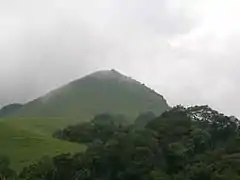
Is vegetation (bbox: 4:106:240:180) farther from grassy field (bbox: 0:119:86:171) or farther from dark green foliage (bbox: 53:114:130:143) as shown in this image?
dark green foliage (bbox: 53:114:130:143)

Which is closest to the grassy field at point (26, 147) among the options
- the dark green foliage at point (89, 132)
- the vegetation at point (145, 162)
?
the dark green foliage at point (89, 132)

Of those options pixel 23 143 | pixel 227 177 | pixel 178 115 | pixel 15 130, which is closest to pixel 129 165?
pixel 227 177

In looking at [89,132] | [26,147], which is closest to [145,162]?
[26,147]

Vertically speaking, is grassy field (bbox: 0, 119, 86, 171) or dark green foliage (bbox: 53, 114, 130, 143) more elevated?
dark green foliage (bbox: 53, 114, 130, 143)

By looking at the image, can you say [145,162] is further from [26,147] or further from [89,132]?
[89,132]

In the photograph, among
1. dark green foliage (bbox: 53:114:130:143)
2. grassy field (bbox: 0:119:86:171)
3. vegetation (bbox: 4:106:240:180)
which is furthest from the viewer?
dark green foliage (bbox: 53:114:130:143)

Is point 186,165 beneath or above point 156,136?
beneath

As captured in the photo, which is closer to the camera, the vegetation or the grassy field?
the vegetation

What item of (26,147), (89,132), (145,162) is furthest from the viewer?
(89,132)

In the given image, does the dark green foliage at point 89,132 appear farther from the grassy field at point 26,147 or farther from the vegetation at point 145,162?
the vegetation at point 145,162

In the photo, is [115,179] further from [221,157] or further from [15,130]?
[15,130]

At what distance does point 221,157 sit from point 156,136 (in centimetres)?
2952

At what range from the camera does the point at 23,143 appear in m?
160

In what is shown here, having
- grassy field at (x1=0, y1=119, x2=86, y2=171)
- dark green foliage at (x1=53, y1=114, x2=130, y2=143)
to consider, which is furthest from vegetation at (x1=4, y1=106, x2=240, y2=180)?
dark green foliage at (x1=53, y1=114, x2=130, y2=143)
